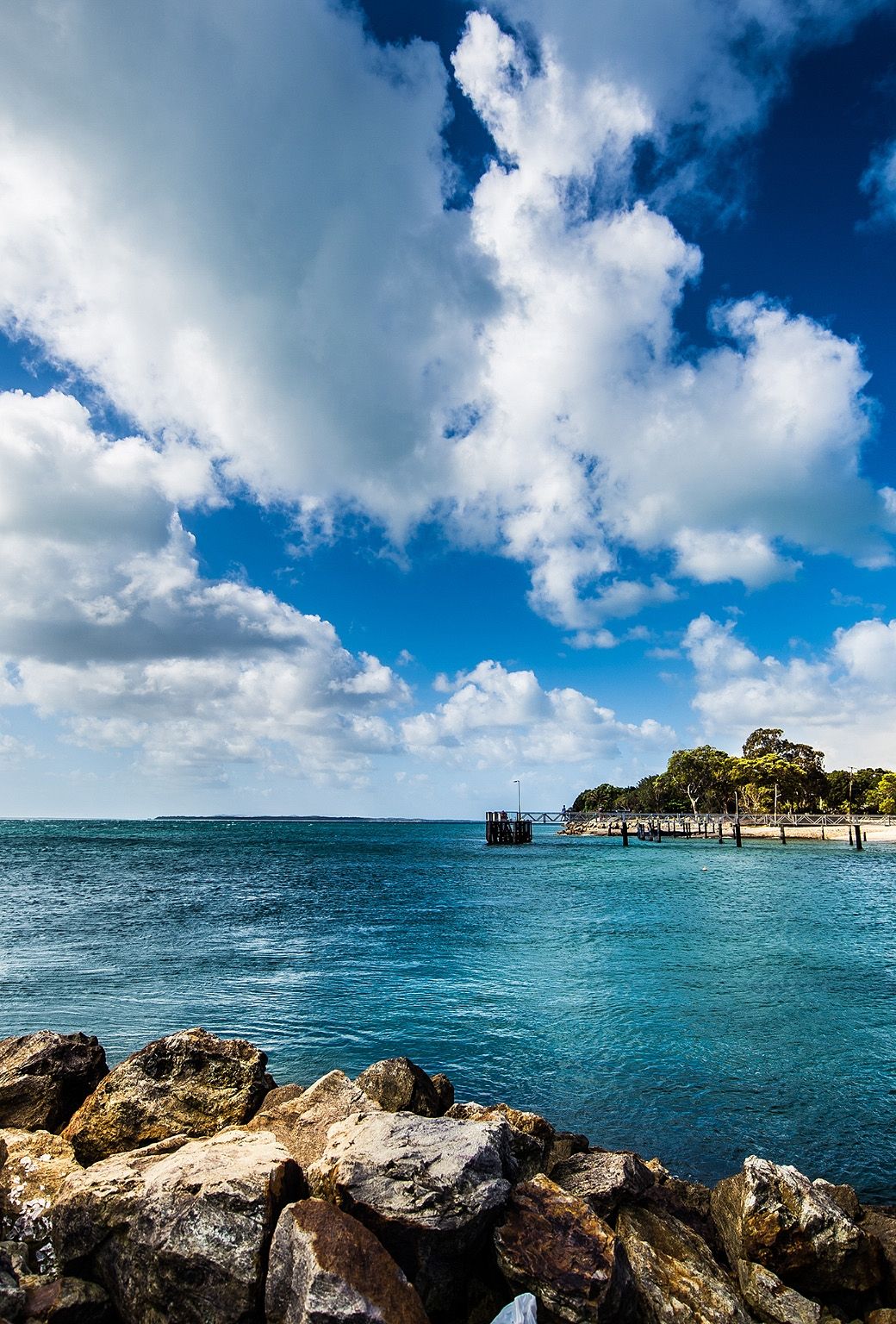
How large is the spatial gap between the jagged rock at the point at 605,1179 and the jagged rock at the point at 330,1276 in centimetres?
236

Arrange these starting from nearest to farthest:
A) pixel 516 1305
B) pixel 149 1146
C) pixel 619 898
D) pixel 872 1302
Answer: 1. pixel 516 1305
2. pixel 872 1302
3. pixel 149 1146
4. pixel 619 898

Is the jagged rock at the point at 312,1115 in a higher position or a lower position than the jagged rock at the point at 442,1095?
higher

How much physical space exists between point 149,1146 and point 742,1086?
9985mm

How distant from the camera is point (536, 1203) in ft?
18.9

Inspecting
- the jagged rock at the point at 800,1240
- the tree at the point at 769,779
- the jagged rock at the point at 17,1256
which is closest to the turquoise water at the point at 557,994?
the jagged rock at the point at 800,1240

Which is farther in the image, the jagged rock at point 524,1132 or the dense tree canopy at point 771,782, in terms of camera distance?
the dense tree canopy at point 771,782

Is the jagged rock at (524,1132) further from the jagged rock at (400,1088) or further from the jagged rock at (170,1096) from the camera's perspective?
the jagged rock at (170,1096)

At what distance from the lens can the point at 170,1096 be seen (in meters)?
8.32

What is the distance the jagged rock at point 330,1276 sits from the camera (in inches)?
179

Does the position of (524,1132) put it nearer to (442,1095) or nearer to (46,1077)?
(442,1095)

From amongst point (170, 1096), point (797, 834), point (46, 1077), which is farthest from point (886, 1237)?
point (797, 834)

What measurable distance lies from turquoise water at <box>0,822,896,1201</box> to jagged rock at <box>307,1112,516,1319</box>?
5.72 meters

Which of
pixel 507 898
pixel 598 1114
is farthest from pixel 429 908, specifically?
pixel 598 1114

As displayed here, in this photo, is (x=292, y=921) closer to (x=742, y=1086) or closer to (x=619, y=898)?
(x=619, y=898)
